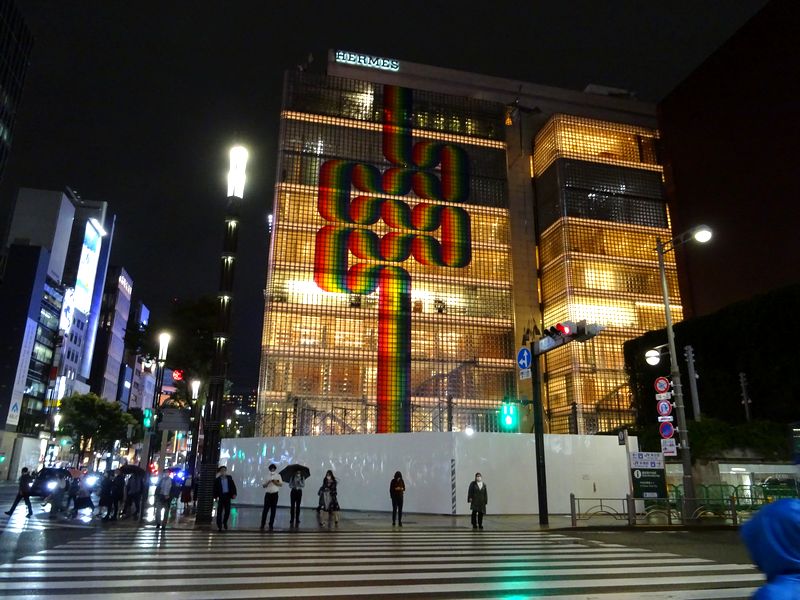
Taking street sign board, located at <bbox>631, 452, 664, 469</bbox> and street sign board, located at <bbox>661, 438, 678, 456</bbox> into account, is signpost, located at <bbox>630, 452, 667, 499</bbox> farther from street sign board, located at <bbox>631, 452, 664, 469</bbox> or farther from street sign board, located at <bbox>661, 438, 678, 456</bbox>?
street sign board, located at <bbox>661, 438, 678, 456</bbox>

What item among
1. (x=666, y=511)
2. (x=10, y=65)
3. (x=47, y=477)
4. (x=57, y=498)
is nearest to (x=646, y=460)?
(x=666, y=511)

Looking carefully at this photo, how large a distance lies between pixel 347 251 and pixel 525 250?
1714 cm

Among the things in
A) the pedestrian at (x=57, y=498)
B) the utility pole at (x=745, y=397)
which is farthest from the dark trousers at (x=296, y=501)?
the utility pole at (x=745, y=397)

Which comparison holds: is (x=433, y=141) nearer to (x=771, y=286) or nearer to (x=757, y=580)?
(x=771, y=286)

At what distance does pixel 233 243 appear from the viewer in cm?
1856

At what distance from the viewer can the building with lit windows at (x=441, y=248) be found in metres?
45.9

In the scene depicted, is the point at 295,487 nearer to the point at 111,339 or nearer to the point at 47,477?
the point at 47,477

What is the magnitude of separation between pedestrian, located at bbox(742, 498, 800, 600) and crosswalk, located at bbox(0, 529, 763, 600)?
5.70 meters

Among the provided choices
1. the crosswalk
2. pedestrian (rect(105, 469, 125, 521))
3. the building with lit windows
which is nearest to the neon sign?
the building with lit windows

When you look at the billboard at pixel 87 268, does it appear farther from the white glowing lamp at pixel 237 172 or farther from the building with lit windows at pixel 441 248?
the white glowing lamp at pixel 237 172

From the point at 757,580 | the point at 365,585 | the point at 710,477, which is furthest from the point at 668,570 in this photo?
the point at 710,477

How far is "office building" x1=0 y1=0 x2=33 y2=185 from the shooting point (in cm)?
6938

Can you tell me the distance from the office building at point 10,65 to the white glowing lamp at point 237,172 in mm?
66266

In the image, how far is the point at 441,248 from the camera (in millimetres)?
50562
